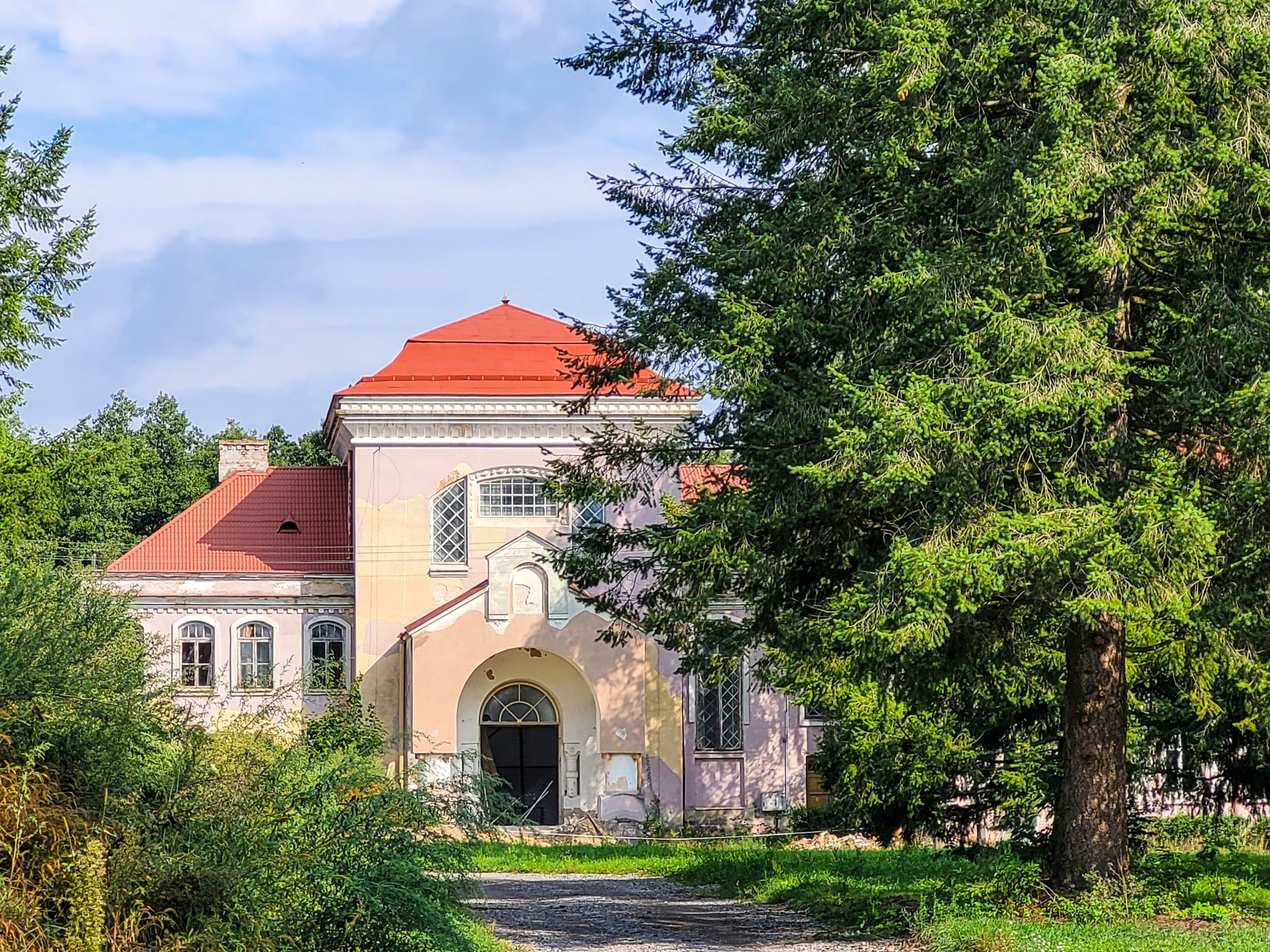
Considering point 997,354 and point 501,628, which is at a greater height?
point 997,354

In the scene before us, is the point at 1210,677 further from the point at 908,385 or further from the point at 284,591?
the point at 284,591

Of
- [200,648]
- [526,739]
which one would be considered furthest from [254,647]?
[526,739]

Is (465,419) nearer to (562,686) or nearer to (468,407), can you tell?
(468,407)

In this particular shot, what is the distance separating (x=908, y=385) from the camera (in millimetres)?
11516

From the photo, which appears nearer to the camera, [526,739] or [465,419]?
[465,419]

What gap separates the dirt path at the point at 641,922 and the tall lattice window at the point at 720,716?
12.9 meters

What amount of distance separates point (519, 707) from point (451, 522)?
4.30 m

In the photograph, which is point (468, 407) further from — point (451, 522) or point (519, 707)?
point (519, 707)

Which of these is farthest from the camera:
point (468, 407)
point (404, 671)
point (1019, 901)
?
point (468, 407)

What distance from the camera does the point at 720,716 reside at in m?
34.1

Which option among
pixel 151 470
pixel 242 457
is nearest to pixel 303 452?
pixel 151 470

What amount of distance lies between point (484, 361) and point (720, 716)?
9593 millimetres

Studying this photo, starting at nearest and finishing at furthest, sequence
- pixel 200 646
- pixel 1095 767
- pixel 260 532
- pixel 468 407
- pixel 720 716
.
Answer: pixel 1095 767 → pixel 468 407 → pixel 200 646 → pixel 720 716 → pixel 260 532

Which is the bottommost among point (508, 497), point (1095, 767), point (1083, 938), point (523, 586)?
point (1083, 938)
